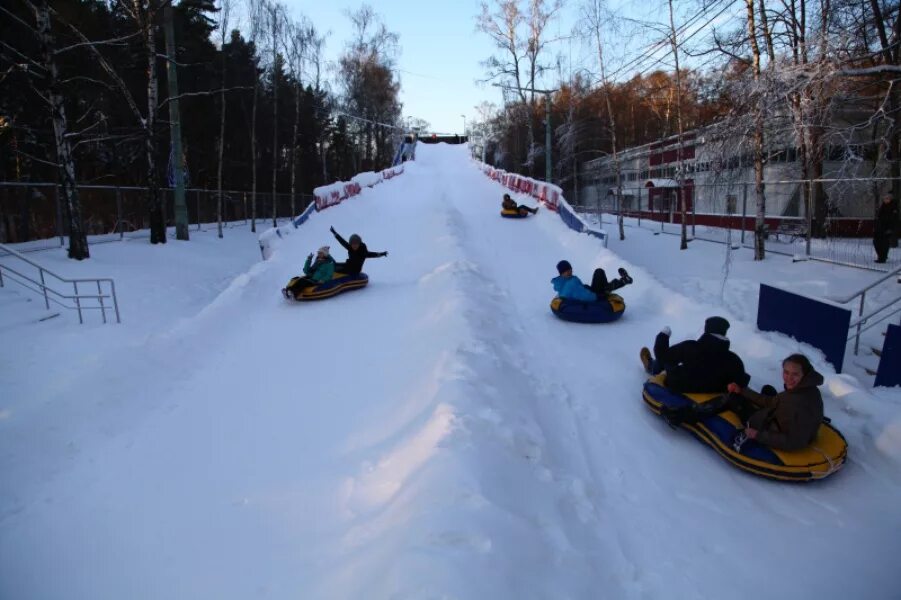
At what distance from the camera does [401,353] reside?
6.71 metres

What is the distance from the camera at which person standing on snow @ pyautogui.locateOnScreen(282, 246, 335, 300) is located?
9.03 metres

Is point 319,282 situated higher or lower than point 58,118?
lower

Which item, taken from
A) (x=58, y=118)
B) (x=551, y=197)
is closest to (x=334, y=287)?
(x=58, y=118)

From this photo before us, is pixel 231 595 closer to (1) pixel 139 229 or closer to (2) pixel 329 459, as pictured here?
(2) pixel 329 459

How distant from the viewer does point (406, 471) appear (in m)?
3.89

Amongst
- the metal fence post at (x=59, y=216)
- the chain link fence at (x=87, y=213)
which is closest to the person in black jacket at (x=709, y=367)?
the chain link fence at (x=87, y=213)

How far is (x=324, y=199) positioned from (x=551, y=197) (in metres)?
7.85

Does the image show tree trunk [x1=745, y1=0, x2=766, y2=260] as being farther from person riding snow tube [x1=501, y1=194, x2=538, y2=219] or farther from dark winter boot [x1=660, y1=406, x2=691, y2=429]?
person riding snow tube [x1=501, y1=194, x2=538, y2=219]

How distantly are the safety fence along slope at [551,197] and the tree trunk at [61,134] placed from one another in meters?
12.2

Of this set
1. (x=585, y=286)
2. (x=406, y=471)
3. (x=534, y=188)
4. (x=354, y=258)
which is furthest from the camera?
(x=534, y=188)

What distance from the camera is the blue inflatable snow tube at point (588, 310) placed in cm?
790

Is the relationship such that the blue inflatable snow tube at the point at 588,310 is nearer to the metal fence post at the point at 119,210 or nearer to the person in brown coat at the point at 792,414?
the person in brown coat at the point at 792,414

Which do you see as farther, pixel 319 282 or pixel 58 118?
pixel 58 118

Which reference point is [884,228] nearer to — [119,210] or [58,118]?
[58,118]
